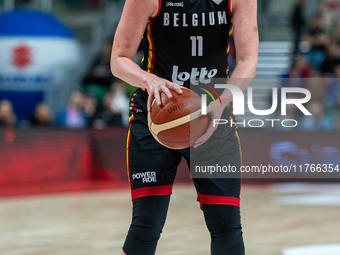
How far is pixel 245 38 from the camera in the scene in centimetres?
289

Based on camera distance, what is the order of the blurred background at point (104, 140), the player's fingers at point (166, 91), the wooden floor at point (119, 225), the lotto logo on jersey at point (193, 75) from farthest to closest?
the blurred background at point (104, 140) < the wooden floor at point (119, 225) < the lotto logo on jersey at point (193, 75) < the player's fingers at point (166, 91)

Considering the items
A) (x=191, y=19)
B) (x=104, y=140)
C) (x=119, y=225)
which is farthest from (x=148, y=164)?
(x=104, y=140)

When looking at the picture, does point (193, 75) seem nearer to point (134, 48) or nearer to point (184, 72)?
point (184, 72)

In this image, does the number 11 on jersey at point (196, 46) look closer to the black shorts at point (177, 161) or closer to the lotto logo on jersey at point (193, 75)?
the lotto logo on jersey at point (193, 75)

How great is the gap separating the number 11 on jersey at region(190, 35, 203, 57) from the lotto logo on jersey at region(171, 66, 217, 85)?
82 mm

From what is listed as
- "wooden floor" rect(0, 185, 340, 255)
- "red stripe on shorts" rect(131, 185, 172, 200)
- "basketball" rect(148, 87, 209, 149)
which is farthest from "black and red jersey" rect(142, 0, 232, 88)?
"wooden floor" rect(0, 185, 340, 255)

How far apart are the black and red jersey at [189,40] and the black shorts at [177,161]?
27cm

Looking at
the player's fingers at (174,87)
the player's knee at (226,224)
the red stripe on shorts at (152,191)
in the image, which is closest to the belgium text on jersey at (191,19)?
the player's fingers at (174,87)

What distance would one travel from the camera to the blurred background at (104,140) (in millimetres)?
5465

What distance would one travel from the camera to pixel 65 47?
13.0m

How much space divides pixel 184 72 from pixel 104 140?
631cm

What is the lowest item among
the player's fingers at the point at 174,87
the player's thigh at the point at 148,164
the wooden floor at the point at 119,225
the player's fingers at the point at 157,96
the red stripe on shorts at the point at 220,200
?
the wooden floor at the point at 119,225

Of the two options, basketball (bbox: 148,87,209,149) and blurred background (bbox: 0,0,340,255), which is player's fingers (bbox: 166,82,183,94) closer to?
basketball (bbox: 148,87,209,149)

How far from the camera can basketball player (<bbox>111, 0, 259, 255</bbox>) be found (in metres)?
2.83
